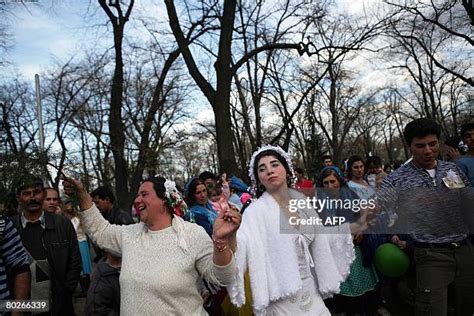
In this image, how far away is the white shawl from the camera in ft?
9.20

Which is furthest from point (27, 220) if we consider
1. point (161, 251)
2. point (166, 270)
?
point (166, 270)

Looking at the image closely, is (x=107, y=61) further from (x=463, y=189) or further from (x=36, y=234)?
(x=463, y=189)

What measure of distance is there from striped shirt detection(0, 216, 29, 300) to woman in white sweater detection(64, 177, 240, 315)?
1.49 feet

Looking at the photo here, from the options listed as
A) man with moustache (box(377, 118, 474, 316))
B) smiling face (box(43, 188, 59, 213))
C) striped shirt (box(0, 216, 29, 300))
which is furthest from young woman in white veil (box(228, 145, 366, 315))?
smiling face (box(43, 188, 59, 213))

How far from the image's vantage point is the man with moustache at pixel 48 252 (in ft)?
13.3

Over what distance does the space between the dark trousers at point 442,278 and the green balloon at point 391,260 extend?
1.41 feet

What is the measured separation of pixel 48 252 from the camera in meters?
4.15

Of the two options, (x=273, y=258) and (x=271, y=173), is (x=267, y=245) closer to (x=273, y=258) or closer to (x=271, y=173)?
(x=273, y=258)

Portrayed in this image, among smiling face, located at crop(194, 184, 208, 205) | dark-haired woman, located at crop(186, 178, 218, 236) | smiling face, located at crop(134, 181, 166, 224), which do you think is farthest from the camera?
smiling face, located at crop(194, 184, 208, 205)

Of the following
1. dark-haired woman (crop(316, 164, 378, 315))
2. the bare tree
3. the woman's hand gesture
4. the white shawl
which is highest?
the bare tree

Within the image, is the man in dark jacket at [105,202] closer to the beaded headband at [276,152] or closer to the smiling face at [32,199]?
the smiling face at [32,199]

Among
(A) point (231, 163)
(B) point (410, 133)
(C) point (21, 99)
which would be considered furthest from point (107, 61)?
(B) point (410, 133)

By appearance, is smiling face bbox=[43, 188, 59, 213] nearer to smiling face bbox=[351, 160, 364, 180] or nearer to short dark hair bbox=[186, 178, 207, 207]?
short dark hair bbox=[186, 178, 207, 207]
